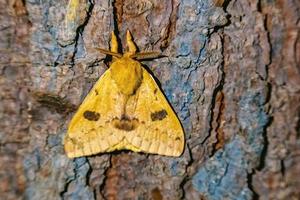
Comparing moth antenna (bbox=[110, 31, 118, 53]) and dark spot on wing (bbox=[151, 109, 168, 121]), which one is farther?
dark spot on wing (bbox=[151, 109, 168, 121])

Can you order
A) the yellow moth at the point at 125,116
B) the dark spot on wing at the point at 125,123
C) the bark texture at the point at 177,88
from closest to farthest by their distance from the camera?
the bark texture at the point at 177,88
the yellow moth at the point at 125,116
the dark spot on wing at the point at 125,123

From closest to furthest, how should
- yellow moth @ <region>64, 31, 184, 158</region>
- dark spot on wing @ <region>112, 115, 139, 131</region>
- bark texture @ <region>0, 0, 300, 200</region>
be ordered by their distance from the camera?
bark texture @ <region>0, 0, 300, 200</region>
yellow moth @ <region>64, 31, 184, 158</region>
dark spot on wing @ <region>112, 115, 139, 131</region>

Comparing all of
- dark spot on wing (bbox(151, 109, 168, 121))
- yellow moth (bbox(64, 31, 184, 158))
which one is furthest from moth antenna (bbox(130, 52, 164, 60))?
dark spot on wing (bbox(151, 109, 168, 121))

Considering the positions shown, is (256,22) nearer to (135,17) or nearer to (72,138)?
(135,17)

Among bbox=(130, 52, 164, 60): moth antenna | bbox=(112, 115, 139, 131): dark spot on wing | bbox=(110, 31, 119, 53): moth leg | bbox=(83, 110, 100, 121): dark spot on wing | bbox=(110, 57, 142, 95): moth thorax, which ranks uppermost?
bbox=(110, 31, 119, 53): moth leg

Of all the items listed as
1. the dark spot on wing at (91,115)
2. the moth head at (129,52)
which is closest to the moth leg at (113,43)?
the moth head at (129,52)

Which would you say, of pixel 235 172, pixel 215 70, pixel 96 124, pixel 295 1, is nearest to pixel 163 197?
pixel 235 172

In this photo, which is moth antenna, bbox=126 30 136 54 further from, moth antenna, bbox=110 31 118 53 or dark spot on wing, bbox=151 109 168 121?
dark spot on wing, bbox=151 109 168 121

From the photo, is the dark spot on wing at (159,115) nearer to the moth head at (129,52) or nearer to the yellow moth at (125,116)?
the yellow moth at (125,116)
